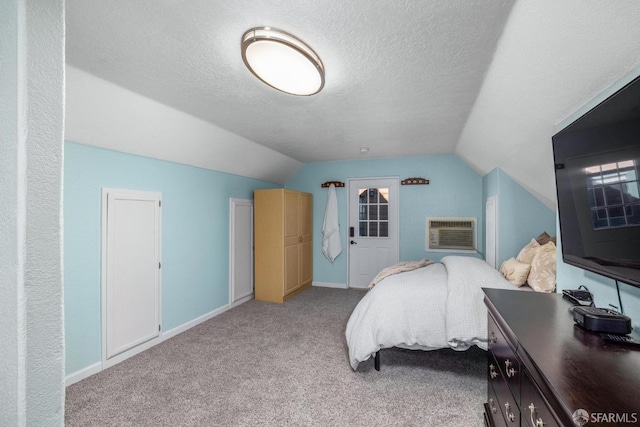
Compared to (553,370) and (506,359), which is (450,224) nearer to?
(506,359)

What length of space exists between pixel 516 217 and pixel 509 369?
2696mm

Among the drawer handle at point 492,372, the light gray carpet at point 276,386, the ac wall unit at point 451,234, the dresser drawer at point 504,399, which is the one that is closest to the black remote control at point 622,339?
the dresser drawer at point 504,399

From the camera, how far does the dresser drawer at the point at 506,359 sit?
3.93 ft

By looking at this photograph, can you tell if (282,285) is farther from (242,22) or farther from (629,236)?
(629,236)

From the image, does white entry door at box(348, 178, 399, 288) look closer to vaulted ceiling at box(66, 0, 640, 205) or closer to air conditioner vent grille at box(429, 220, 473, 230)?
air conditioner vent grille at box(429, 220, 473, 230)

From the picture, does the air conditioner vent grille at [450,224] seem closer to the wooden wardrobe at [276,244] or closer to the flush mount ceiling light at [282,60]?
the wooden wardrobe at [276,244]

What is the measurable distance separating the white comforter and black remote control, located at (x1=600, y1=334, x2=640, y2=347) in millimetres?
1167

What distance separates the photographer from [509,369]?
50.9 inches

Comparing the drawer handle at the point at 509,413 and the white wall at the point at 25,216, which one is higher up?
the white wall at the point at 25,216

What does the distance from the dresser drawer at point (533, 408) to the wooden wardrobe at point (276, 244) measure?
145 inches

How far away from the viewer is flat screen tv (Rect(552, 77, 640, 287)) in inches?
38.9

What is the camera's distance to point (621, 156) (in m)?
1.03

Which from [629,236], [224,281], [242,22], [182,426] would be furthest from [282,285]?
[629,236]

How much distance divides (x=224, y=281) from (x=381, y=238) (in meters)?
2.73
